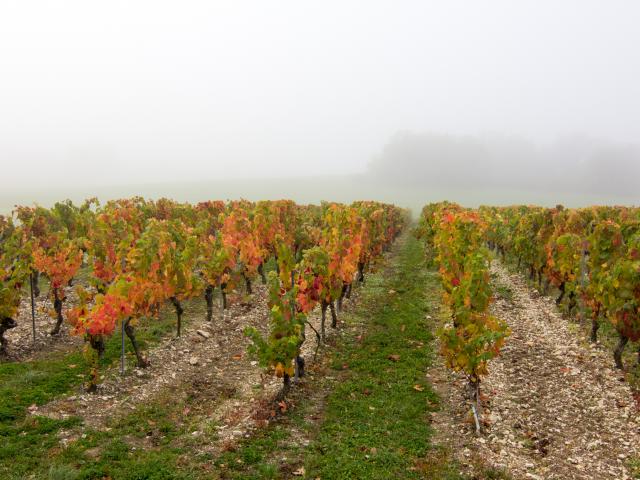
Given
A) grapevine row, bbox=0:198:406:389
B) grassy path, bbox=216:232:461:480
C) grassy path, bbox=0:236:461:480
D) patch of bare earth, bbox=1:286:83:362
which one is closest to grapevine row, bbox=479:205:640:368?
grassy path, bbox=216:232:461:480

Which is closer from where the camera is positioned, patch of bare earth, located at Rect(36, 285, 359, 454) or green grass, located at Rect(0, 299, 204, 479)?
green grass, located at Rect(0, 299, 204, 479)

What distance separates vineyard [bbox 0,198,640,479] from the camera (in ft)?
28.2

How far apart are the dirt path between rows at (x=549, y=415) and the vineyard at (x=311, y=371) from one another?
5cm

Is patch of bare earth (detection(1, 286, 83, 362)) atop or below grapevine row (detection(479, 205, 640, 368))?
below

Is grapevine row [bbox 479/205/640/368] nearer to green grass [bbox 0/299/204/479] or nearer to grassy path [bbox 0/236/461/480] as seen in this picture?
grassy path [bbox 0/236/461/480]

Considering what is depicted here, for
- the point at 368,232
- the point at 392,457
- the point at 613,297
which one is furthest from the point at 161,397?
the point at 368,232

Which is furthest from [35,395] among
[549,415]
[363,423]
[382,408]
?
[549,415]

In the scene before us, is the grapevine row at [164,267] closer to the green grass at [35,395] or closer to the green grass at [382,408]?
the green grass at [35,395]

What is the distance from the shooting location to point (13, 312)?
41.4ft

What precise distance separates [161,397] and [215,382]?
5.27ft

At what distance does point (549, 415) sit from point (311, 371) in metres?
6.65

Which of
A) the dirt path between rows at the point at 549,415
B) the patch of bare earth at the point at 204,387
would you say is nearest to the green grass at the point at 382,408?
the dirt path between rows at the point at 549,415

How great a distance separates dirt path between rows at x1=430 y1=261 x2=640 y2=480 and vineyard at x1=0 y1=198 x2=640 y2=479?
5cm

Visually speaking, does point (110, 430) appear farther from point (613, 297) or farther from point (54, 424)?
point (613, 297)
